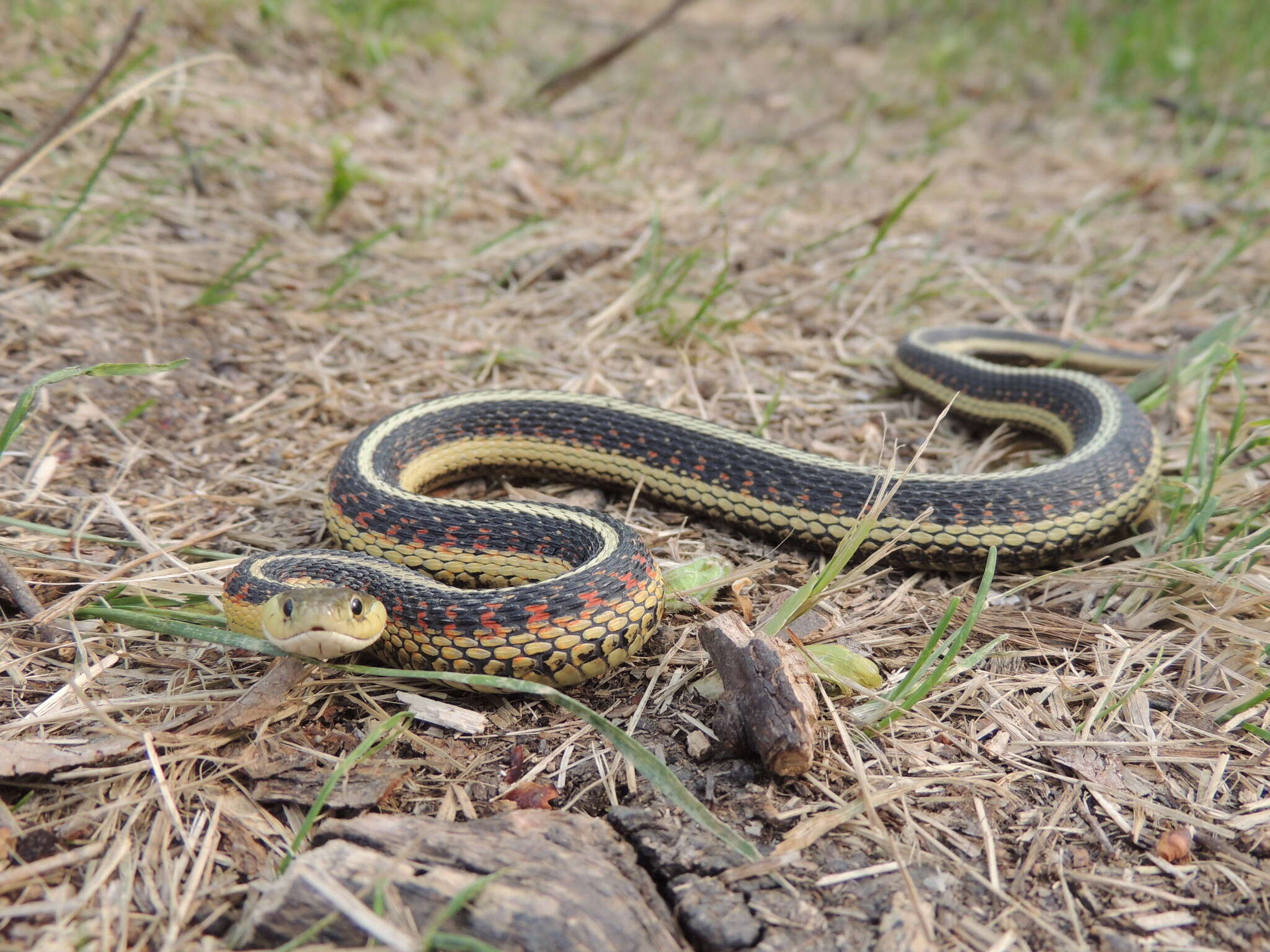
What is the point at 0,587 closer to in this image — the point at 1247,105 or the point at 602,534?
the point at 602,534

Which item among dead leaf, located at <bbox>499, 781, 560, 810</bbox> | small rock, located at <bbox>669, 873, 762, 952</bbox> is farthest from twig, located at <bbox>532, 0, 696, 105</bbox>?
small rock, located at <bbox>669, 873, 762, 952</bbox>

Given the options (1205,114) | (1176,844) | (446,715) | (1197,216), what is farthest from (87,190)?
(1205,114)

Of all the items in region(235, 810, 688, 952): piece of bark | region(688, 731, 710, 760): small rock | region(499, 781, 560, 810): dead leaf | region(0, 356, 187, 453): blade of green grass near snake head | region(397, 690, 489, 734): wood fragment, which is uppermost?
region(0, 356, 187, 453): blade of green grass near snake head

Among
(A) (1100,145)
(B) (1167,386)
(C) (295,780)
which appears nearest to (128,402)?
(C) (295,780)

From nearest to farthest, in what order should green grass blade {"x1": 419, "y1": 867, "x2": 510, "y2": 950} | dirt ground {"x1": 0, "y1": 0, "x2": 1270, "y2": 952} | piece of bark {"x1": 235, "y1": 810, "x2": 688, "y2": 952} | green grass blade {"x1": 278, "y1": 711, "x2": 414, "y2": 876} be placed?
green grass blade {"x1": 419, "y1": 867, "x2": 510, "y2": 950} → piece of bark {"x1": 235, "y1": 810, "x2": 688, "y2": 952} → green grass blade {"x1": 278, "y1": 711, "x2": 414, "y2": 876} → dirt ground {"x1": 0, "y1": 0, "x2": 1270, "y2": 952}

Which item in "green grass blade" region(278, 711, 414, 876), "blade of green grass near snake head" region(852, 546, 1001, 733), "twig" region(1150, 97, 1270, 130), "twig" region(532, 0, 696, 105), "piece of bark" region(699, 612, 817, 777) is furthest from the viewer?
"twig" region(532, 0, 696, 105)

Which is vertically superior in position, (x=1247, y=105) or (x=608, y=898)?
(x=1247, y=105)

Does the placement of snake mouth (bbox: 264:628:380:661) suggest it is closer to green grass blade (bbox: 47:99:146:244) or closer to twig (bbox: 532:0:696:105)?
green grass blade (bbox: 47:99:146:244)
